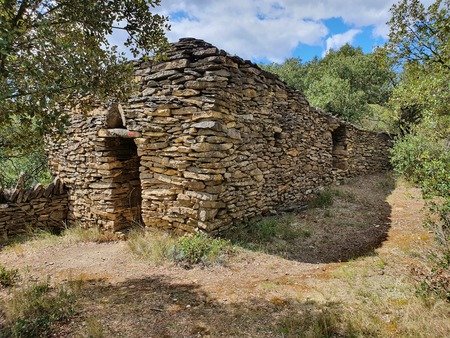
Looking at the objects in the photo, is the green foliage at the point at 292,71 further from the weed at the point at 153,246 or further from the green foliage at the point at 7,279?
the green foliage at the point at 7,279

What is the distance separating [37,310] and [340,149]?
34.3 feet

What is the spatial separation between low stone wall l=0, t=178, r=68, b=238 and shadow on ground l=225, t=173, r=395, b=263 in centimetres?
472

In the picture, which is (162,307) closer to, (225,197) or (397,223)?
(225,197)

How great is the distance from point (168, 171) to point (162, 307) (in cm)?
256

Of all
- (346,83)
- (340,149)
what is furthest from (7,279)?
(346,83)

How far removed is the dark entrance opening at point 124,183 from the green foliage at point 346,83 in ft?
32.9

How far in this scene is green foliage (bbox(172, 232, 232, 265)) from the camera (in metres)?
4.23

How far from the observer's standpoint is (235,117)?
512 cm

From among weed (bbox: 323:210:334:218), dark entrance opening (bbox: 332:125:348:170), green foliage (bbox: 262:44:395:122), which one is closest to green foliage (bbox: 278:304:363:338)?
weed (bbox: 323:210:334:218)

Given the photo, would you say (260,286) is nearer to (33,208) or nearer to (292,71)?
(33,208)

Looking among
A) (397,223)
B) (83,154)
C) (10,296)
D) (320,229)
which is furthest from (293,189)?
(10,296)

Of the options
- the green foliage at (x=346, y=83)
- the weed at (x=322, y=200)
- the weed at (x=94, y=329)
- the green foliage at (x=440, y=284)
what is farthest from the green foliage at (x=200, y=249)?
the green foliage at (x=346, y=83)

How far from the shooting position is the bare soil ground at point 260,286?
2508 millimetres

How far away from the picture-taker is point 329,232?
226 inches
